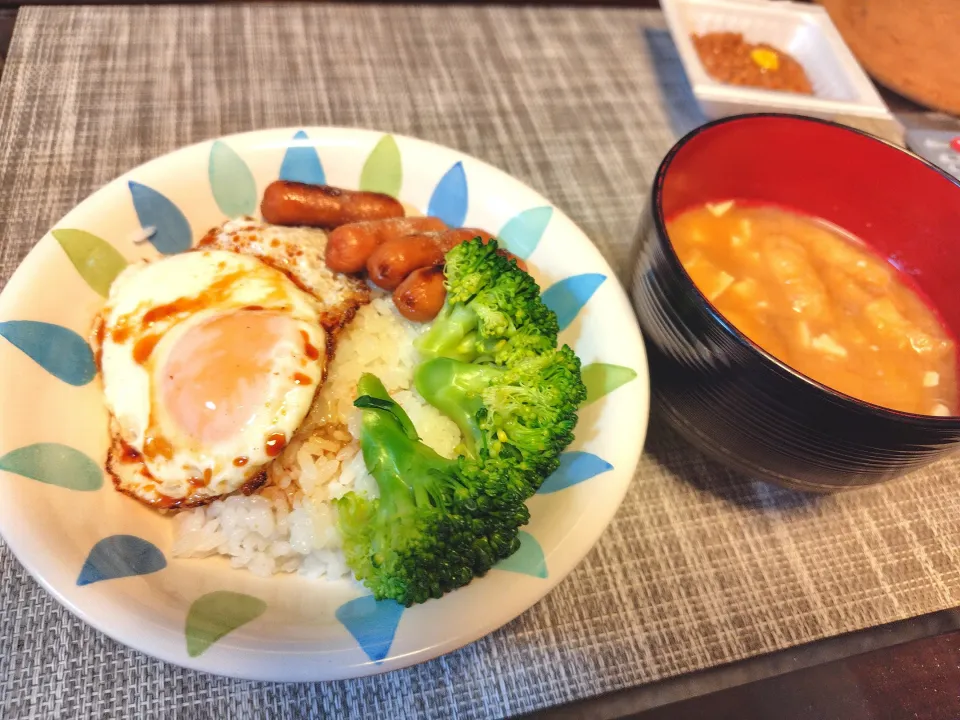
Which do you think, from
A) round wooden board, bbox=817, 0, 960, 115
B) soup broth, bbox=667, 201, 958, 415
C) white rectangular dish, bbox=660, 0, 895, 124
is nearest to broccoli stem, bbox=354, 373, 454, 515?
soup broth, bbox=667, 201, 958, 415

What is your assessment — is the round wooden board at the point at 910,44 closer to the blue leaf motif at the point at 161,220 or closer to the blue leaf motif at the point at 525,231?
the blue leaf motif at the point at 525,231

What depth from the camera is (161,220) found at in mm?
1796

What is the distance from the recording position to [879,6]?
2.83 metres

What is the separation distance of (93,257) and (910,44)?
11.2 ft

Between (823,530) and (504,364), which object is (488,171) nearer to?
(504,364)

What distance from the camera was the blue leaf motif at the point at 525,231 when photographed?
1876 mm

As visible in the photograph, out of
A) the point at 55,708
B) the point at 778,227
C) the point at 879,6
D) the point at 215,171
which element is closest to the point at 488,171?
the point at 215,171

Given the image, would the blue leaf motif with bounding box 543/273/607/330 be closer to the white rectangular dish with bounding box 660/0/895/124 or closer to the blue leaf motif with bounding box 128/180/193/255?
the blue leaf motif with bounding box 128/180/193/255

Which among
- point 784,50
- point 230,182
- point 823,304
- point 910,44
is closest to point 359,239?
point 230,182

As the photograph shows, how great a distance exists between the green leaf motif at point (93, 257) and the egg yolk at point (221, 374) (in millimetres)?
307

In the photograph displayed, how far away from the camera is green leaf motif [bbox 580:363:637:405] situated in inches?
62.5

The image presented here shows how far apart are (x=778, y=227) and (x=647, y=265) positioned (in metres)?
0.73

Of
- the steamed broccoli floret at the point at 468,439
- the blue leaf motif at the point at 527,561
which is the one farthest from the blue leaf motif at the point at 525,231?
the blue leaf motif at the point at 527,561

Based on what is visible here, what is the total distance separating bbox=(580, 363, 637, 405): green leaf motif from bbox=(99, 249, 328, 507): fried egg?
2.37 feet
